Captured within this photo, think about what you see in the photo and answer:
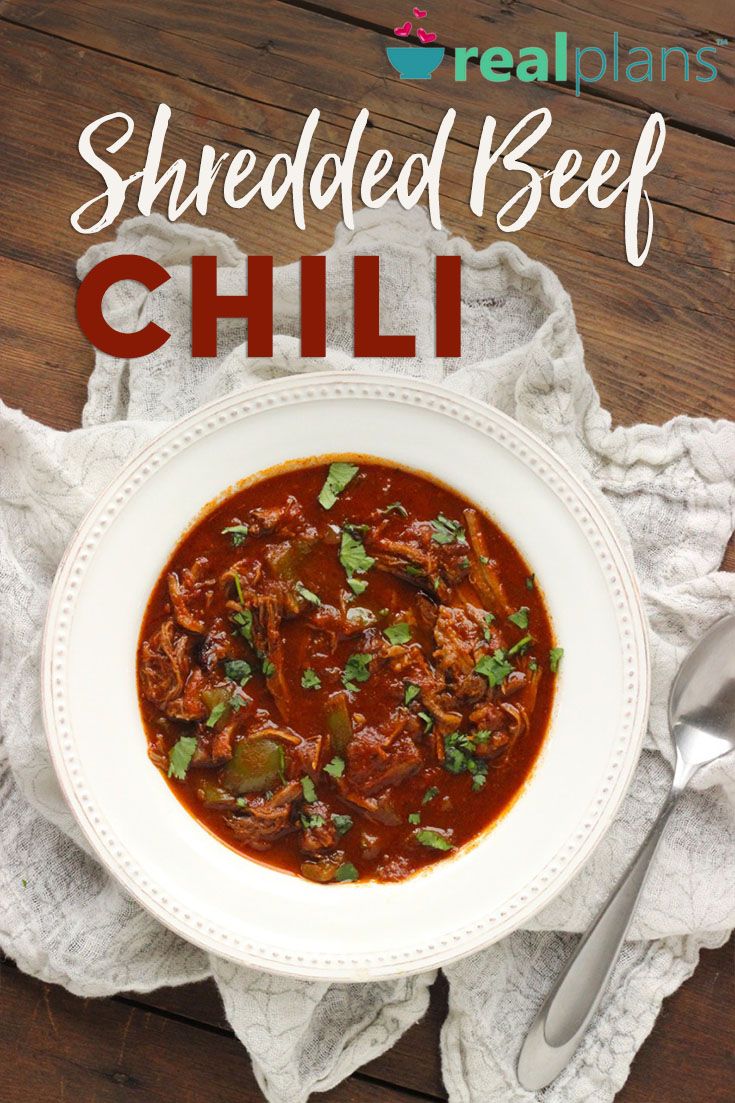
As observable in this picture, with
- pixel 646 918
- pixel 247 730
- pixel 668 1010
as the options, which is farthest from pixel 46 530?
pixel 668 1010

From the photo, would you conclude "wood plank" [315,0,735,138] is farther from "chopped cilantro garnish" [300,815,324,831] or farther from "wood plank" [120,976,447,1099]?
"wood plank" [120,976,447,1099]

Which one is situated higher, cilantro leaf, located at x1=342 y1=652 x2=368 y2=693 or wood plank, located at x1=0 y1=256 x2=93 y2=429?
wood plank, located at x1=0 y1=256 x2=93 y2=429

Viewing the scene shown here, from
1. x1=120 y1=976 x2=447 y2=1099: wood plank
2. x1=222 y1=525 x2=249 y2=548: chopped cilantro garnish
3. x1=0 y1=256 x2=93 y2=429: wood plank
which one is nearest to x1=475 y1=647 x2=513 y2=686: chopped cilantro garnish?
x1=222 y1=525 x2=249 y2=548: chopped cilantro garnish

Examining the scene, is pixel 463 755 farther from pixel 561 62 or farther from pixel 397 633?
pixel 561 62

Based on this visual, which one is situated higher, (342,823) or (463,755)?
(463,755)

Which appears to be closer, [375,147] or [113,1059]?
[113,1059]

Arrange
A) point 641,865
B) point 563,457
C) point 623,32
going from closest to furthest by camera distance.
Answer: point 641,865 < point 563,457 < point 623,32

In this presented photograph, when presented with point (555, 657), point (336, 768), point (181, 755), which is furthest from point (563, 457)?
point (181, 755)

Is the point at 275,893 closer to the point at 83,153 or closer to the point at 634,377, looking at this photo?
the point at 634,377
